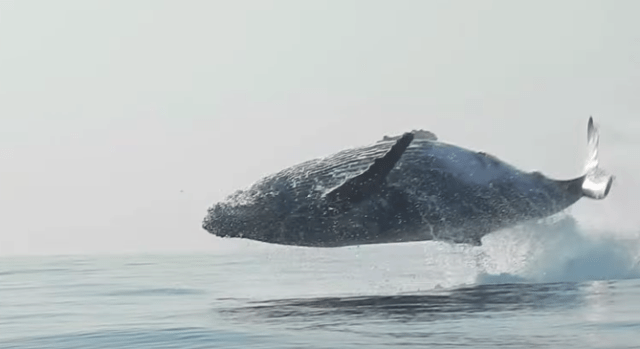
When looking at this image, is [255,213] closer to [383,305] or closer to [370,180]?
[370,180]

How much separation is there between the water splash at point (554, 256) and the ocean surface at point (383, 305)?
3 centimetres

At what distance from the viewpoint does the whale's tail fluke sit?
2306cm

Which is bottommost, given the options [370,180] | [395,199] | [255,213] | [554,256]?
[554,256]

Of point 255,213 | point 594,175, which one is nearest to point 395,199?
point 255,213

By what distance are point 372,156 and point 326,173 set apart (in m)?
0.93

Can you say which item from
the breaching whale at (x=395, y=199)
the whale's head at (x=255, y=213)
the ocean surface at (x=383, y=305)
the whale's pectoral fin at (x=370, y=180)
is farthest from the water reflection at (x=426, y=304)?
the whale's pectoral fin at (x=370, y=180)

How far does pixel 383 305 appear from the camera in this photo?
800 inches

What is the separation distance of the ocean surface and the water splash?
28mm

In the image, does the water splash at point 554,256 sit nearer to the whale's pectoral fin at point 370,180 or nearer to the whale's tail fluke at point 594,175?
the whale's tail fluke at point 594,175

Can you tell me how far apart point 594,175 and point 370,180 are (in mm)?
5197

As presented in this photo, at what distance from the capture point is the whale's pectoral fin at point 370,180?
824 inches

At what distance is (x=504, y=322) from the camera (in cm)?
1673

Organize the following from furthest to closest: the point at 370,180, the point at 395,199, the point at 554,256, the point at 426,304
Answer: the point at 554,256 → the point at 395,199 → the point at 370,180 → the point at 426,304

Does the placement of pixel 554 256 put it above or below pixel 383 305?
above
